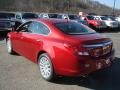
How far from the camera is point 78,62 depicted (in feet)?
20.4

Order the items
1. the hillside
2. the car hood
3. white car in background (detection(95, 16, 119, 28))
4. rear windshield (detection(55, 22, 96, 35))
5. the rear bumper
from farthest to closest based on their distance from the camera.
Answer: the hillside < white car in background (detection(95, 16, 119, 28)) < rear windshield (detection(55, 22, 96, 35)) < the car hood < the rear bumper

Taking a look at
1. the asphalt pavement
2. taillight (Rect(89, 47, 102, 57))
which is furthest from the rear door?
taillight (Rect(89, 47, 102, 57))

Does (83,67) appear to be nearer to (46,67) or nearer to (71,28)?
(46,67)

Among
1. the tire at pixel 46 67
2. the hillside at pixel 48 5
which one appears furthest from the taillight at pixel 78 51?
the hillside at pixel 48 5

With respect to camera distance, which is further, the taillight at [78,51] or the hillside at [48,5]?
the hillside at [48,5]

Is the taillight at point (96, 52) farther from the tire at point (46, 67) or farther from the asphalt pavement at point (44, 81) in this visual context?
the tire at point (46, 67)

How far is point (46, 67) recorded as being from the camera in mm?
7035

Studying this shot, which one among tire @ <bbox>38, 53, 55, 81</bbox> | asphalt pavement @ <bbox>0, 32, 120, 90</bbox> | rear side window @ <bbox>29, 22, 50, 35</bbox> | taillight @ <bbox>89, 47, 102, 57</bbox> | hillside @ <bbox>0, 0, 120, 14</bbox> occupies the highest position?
hillside @ <bbox>0, 0, 120, 14</bbox>

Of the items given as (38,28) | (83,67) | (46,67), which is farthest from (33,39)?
(83,67)

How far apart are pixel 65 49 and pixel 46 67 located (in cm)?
93

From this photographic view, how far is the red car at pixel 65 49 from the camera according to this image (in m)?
6.29

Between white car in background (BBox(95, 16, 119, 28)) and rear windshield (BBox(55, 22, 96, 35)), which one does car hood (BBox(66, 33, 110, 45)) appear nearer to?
rear windshield (BBox(55, 22, 96, 35))

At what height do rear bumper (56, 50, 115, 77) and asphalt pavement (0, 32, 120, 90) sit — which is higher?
rear bumper (56, 50, 115, 77)

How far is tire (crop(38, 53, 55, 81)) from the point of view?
6.82 meters
